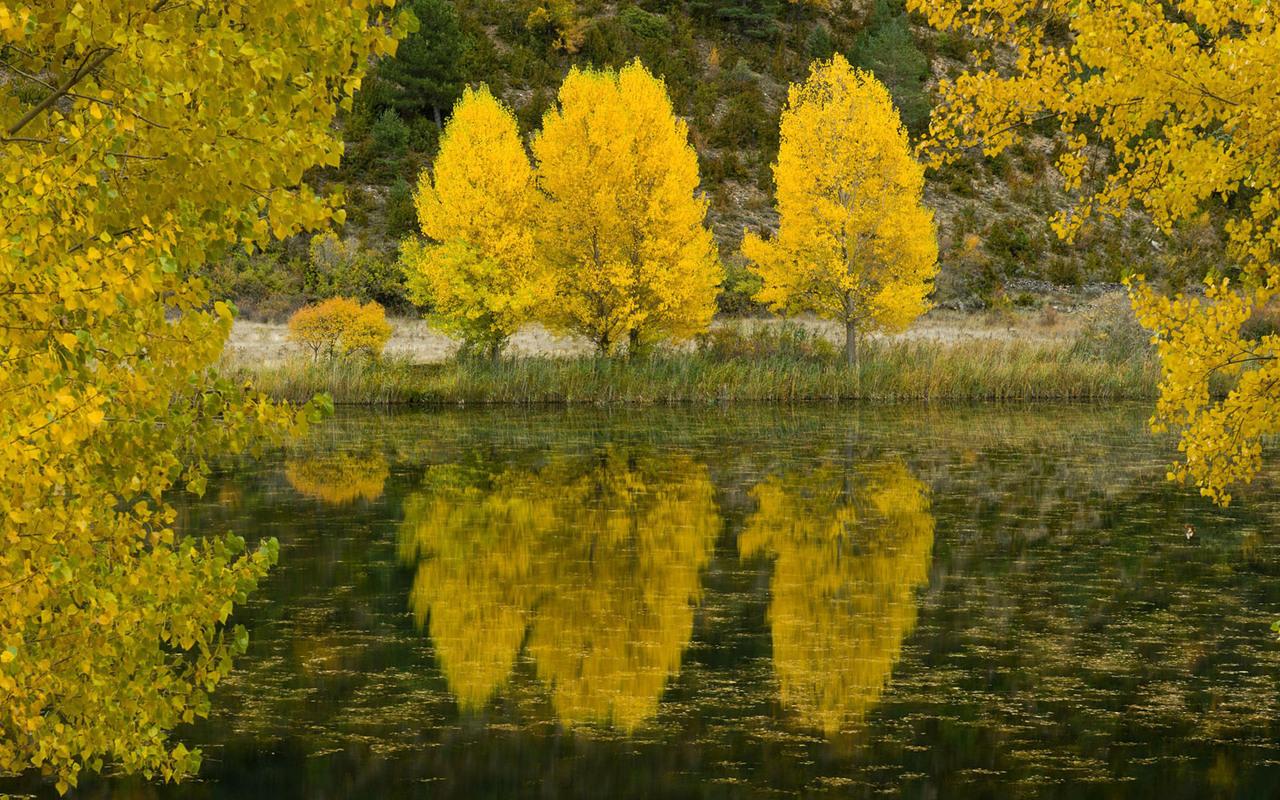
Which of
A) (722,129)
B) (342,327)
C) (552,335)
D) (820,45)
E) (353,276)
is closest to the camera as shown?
(342,327)

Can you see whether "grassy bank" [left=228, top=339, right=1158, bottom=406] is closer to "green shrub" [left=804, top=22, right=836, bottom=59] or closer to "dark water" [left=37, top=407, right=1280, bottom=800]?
"dark water" [left=37, top=407, right=1280, bottom=800]

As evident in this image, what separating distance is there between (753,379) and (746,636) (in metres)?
25.7

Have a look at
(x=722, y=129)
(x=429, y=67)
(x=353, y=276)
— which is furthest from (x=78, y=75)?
(x=722, y=129)

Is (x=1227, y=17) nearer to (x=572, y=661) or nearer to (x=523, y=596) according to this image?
(x=572, y=661)

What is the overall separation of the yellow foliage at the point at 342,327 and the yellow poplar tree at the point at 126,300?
100ft

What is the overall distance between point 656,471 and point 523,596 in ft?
31.6

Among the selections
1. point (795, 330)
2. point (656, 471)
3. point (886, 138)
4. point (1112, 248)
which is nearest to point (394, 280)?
point (795, 330)

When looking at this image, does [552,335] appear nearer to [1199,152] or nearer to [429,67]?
[429,67]

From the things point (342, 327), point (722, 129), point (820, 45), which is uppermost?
point (820, 45)

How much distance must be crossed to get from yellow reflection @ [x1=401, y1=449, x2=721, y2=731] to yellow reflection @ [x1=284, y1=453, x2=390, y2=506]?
1030 mm

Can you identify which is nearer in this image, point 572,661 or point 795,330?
point 572,661

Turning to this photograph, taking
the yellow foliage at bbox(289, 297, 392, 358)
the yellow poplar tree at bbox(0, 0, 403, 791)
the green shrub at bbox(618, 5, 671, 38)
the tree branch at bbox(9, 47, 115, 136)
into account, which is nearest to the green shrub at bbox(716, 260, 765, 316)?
the yellow foliage at bbox(289, 297, 392, 358)

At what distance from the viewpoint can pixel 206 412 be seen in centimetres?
633

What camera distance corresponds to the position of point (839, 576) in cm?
1553
